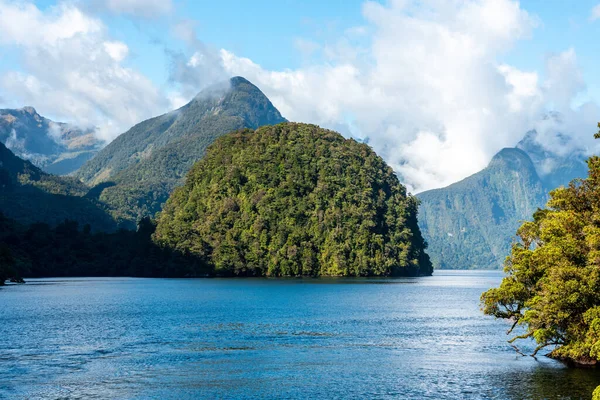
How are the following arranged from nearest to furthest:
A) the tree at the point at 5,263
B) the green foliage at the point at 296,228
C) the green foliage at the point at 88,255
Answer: the tree at the point at 5,263 → the green foliage at the point at 296,228 → the green foliage at the point at 88,255

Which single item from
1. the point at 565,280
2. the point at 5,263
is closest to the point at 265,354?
the point at 565,280

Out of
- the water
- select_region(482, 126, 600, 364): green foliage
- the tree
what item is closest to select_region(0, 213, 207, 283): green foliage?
the tree

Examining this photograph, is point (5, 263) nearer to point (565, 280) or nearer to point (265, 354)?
point (265, 354)

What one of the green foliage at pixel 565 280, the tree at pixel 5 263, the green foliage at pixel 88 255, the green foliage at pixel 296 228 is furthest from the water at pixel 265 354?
the green foliage at pixel 88 255

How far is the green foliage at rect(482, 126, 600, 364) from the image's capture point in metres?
41.0

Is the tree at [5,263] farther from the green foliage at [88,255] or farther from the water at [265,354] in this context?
the green foliage at [88,255]

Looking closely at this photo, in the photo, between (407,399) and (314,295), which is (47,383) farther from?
(314,295)

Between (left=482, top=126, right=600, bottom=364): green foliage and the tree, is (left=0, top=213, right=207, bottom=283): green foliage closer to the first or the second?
the tree

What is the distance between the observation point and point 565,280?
4181 cm

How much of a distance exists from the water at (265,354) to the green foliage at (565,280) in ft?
8.19

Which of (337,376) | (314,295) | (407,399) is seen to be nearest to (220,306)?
(314,295)

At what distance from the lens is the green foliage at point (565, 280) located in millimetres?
40969

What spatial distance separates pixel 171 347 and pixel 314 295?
180 ft

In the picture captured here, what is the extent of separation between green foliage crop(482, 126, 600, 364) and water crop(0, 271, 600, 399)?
2.50 meters
